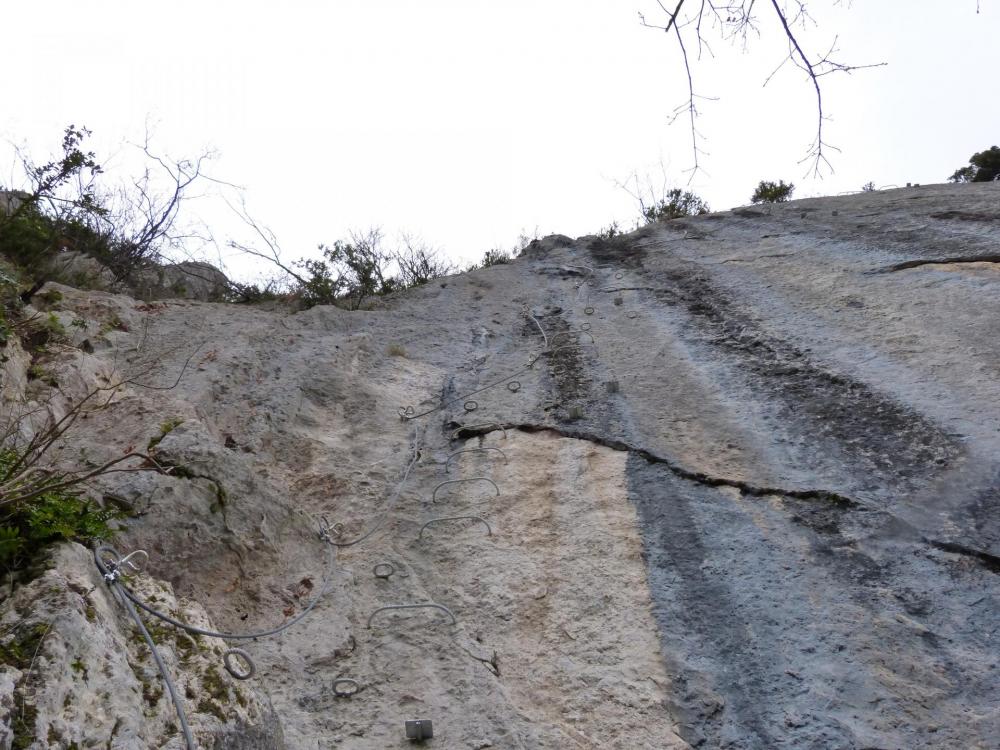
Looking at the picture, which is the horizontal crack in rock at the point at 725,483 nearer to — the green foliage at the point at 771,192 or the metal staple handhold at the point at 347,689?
the metal staple handhold at the point at 347,689

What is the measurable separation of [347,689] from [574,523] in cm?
148

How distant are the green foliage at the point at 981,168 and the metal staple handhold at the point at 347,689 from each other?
13719mm

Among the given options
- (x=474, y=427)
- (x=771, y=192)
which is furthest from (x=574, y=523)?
(x=771, y=192)

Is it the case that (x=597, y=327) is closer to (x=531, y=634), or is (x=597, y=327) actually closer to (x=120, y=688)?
(x=531, y=634)

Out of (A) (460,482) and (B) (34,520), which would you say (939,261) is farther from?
(B) (34,520)

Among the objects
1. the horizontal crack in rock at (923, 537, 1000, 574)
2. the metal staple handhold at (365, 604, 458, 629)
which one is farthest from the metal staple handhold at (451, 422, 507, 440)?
the horizontal crack in rock at (923, 537, 1000, 574)

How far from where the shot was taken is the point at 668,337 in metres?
6.25

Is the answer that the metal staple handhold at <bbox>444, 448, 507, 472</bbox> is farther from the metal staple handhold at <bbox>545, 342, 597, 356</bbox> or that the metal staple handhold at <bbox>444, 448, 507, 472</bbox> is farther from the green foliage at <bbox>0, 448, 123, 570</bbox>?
the green foliage at <bbox>0, 448, 123, 570</bbox>

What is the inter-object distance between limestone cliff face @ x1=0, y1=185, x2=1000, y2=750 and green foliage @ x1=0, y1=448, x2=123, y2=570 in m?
0.15

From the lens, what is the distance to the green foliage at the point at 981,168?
42.7 feet

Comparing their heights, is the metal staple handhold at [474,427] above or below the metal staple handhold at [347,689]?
above

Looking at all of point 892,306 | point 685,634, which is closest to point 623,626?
point 685,634

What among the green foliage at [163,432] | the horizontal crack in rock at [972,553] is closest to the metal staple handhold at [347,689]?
the green foliage at [163,432]

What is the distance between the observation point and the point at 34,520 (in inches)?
101
